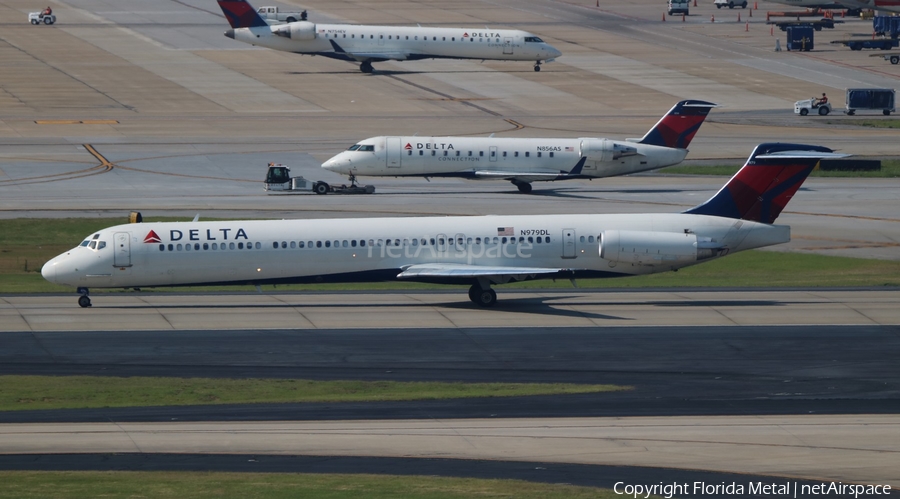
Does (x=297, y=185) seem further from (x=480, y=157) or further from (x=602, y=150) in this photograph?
(x=602, y=150)

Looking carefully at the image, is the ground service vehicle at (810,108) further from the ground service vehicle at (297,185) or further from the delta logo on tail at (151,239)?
the delta logo on tail at (151,239)

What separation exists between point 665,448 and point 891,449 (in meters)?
4.89

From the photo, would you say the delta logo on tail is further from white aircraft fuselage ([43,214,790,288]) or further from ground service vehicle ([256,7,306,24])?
ground service vehicle ([256,7,306,24])

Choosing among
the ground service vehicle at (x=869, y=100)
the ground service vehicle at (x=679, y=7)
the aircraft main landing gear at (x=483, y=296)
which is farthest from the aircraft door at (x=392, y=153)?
the ground service vehicle at (x=679, y=7)

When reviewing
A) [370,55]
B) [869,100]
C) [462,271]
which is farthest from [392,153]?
[869,100]

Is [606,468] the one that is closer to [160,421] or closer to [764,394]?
[764,394]

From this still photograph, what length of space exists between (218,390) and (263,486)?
831 cm

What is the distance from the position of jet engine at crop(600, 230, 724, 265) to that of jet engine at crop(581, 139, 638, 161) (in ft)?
89.6

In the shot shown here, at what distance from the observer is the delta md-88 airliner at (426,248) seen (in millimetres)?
43156

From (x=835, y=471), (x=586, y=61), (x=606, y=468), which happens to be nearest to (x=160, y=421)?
(x=606, y=468)

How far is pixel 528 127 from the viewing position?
90.4 meters

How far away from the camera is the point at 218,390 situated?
108ft

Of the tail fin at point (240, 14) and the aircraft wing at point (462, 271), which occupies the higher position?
the tail fin at point (240, 14)

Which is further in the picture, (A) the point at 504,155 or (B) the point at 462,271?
(A) the point at 504,155
